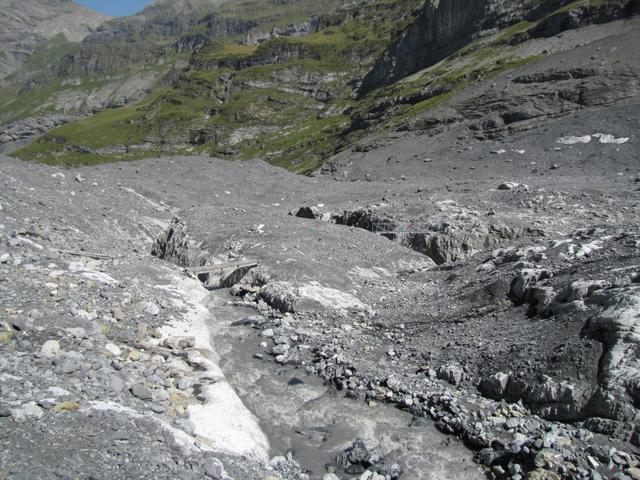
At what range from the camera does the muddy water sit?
8.88 metres

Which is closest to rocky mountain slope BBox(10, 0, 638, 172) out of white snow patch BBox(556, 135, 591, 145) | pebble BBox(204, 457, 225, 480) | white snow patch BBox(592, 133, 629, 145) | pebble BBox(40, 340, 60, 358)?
white snow patch BBox(556, 135, 591, 145)

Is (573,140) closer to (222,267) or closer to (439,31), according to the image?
(222,267)

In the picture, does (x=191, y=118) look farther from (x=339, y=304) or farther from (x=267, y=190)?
(x=339, y=304)

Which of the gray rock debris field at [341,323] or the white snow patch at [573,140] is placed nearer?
the gray rock debris field at [341,323]

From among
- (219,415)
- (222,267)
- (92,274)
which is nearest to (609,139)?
(222,267)

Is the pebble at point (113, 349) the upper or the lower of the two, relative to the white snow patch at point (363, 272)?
upper

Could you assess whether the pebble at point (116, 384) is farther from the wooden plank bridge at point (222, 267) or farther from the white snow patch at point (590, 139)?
the white snow patch at point (590, 139)

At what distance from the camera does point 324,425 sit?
10.1 m

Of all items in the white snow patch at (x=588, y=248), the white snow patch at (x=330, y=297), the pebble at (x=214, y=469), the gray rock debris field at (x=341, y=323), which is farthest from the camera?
the white snow patch at (x=330, y=297)

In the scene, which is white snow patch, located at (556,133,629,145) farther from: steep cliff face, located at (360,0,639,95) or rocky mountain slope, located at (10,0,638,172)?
steep cliff face, located at (360,0,639,95)

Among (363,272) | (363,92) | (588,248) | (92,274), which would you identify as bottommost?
(363,272)

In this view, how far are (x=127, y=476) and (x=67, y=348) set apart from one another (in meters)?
4.19

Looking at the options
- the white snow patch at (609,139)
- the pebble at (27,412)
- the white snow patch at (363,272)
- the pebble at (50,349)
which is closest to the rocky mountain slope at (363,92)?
the white snow patch at (609,139)

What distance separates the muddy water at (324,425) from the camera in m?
8.88
